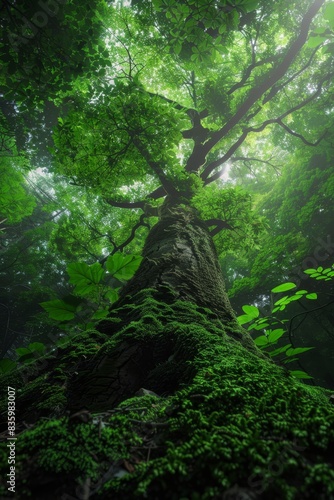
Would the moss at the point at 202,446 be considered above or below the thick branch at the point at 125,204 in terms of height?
below

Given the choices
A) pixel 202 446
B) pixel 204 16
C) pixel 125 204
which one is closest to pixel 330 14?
pixel 204 16

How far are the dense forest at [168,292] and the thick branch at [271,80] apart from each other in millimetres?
42

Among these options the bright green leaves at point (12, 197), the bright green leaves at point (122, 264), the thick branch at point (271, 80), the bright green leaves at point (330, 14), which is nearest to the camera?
the bright green leaves at point (330, 14)

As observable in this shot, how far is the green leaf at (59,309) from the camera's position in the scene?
2520mm

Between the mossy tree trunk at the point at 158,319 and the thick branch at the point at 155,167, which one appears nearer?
the mossy tree trunk at the point at 158,319

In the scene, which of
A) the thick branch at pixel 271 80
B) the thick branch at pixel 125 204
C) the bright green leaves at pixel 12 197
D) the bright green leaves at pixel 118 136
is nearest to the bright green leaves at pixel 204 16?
the bright green leaves at pixel 118 136

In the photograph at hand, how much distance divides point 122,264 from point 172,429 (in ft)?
7.07

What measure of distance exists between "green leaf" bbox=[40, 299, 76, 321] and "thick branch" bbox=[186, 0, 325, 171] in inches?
204

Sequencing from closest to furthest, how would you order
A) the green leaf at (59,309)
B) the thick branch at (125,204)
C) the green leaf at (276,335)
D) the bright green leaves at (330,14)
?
the bright green leaves at (330,14), the green leaf at (276,335), the green leaf at (59,309), the thick branch at (125,204)

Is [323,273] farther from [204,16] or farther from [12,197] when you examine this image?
[12,197]

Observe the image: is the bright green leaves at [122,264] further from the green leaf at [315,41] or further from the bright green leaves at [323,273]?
the green leaf at [315,41]

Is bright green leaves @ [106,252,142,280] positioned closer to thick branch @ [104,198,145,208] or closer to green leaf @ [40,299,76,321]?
green leaf @ [40,299,76,321]

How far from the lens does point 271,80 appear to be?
6.24 metres

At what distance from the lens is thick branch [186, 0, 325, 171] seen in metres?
5.07
